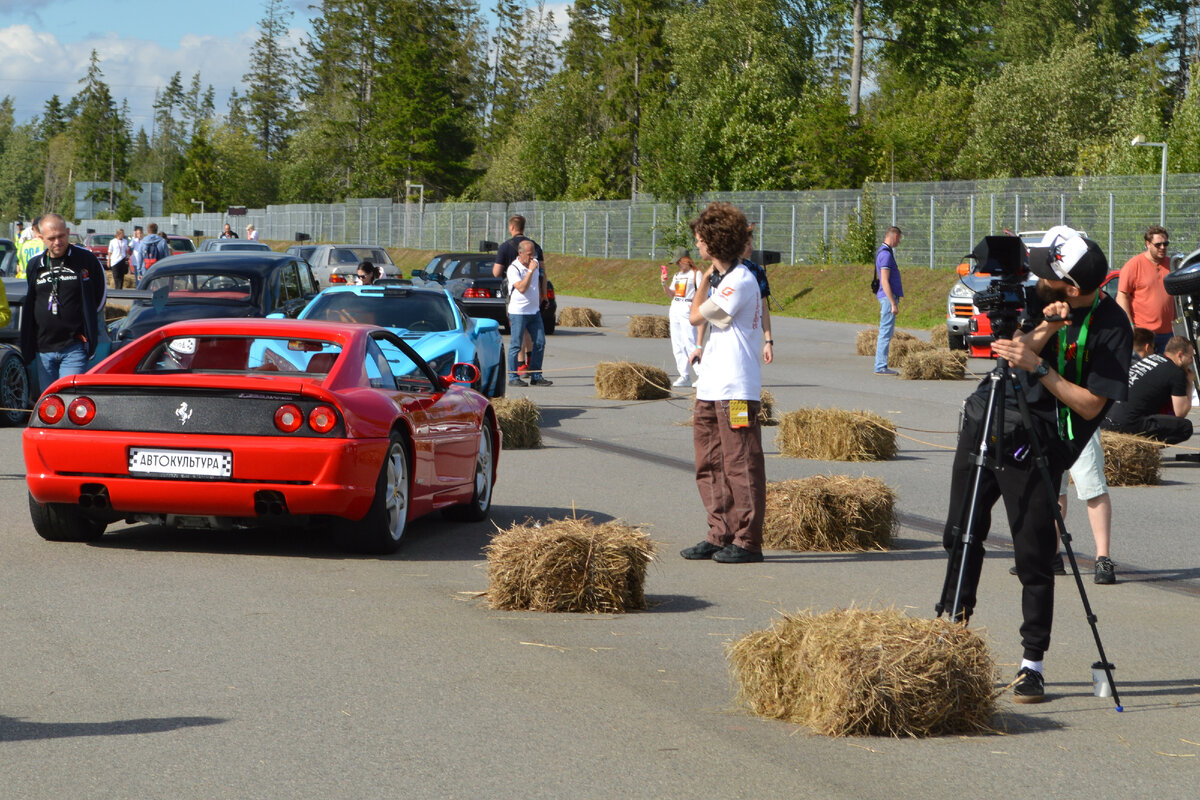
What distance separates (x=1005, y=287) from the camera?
596 cm

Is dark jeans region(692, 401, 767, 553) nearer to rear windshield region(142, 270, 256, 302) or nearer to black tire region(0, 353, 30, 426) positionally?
black tire region(0, 353, 30, 426)

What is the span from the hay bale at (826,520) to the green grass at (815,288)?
29589 mm

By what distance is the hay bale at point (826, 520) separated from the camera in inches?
386

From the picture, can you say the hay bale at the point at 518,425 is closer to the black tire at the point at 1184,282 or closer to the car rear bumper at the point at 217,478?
the car rear bumper at the point at 217,478

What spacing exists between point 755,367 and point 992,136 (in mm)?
57251

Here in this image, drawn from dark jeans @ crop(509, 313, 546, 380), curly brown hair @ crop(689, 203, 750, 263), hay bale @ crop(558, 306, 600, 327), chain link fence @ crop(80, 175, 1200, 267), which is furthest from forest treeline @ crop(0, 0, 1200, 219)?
curly brown hair @ crop(689, 203, 750, 263)

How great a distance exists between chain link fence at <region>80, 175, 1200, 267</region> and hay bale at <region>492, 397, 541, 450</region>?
27.1 m

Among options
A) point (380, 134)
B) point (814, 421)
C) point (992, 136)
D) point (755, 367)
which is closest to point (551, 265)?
point (992, 136)

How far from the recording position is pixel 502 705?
19.1 feet

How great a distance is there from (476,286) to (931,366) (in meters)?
11.1

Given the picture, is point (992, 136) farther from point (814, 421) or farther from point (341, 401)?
point (341, 401)

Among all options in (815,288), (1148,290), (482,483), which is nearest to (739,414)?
(482,483)

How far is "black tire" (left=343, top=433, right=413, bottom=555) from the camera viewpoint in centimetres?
891

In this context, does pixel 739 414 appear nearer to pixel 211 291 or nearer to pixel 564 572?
pixel 564 572
